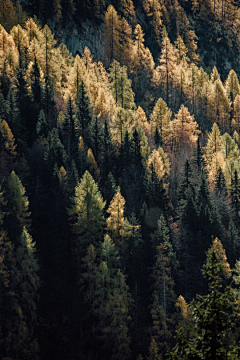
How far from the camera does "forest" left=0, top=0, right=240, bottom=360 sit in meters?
43.9

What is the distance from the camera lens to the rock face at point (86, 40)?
111 metres

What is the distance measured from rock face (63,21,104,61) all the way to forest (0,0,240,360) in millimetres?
15265

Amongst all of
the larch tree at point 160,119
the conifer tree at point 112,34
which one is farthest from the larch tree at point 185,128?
the conifer tree at point 112,34

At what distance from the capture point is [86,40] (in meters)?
112

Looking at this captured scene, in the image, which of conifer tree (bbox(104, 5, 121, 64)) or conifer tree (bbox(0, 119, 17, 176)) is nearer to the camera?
conifer tree (bbox(0, 119, 17, 176))

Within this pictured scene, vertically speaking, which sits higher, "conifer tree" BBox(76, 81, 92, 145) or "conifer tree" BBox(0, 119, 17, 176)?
"conifer tree" BBox(76, 81, 92, 145)

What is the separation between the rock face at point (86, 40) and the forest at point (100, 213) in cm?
1526

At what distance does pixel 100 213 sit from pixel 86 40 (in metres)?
75.9

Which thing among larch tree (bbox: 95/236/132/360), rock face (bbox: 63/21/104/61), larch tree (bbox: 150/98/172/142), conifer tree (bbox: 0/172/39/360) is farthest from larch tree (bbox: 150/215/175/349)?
rock face (bbox: 63/21/104/61)

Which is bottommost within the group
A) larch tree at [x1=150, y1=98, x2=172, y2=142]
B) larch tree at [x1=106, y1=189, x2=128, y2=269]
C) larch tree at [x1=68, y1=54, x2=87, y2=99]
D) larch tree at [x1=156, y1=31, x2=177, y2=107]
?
larch tree at [x1=106, y1=189, x2=128, y2=269]

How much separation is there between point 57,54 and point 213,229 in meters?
53.6

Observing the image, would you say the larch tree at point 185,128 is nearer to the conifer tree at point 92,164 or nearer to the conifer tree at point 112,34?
the conifer tree at point 92,164

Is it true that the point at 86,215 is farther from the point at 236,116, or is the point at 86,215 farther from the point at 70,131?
the point at 236,116

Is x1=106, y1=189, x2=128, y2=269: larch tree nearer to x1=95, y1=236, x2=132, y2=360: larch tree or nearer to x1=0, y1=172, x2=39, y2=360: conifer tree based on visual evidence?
x1=95, y1=236, x2=132, y2=360: larch tree
